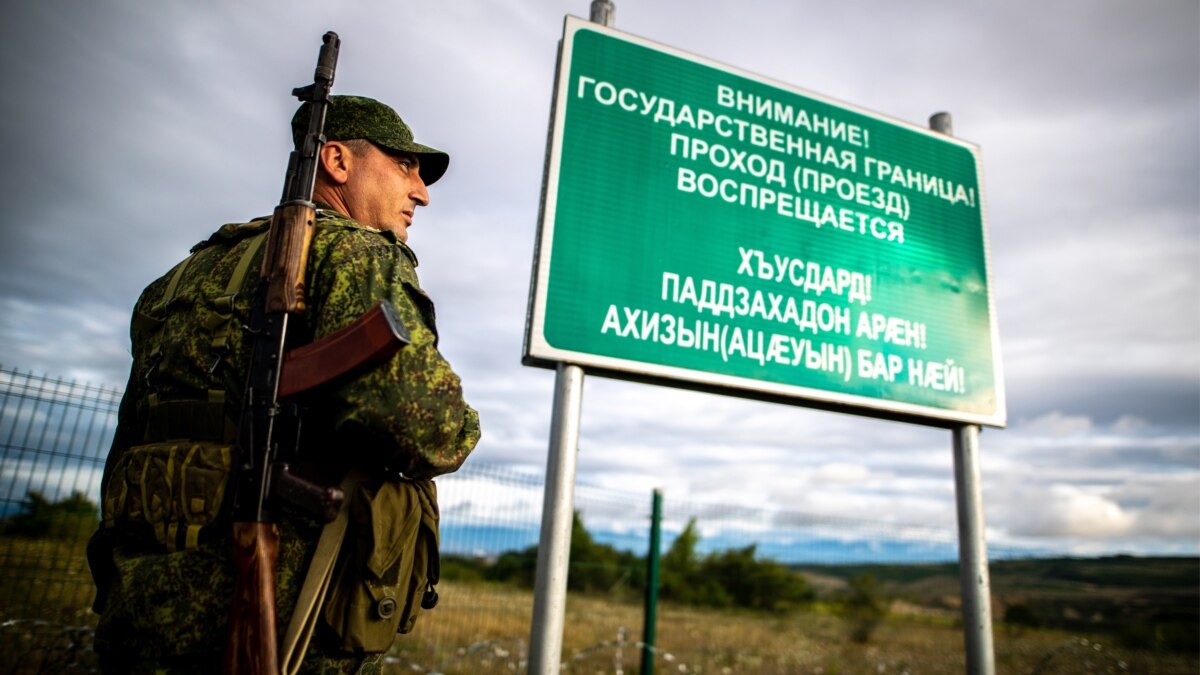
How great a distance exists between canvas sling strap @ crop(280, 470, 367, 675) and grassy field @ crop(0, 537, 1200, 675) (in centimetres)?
285

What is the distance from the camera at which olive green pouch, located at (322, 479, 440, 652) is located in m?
1.53

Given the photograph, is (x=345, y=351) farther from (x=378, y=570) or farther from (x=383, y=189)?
(x=383, y=189)

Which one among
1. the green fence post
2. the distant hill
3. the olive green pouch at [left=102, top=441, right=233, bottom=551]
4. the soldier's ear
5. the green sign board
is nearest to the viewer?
the olive green pouch at [left=102, top=441, right=233, bottom=551]

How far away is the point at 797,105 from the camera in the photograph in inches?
149

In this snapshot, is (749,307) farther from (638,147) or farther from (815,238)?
(638,147)

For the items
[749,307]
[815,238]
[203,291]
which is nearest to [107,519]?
[203,291]

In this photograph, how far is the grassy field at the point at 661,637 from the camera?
16.5ft

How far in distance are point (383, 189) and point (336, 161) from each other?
16 centimetres

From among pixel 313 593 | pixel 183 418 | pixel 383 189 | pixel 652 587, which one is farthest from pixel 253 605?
pixel 652 587

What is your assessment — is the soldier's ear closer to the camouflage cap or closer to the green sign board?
the camouflage cap

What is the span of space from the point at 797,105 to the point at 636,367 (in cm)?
197

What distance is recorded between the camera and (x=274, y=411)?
1555mm

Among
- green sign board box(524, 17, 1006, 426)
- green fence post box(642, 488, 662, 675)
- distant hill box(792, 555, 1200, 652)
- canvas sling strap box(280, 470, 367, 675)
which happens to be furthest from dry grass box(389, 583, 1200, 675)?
canvas sling strap box(280, 470, 367, 675)

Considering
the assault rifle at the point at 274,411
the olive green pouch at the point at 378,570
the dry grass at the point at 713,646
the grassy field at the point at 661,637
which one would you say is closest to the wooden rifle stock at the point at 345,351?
the assault rifle at the point at 274,411
